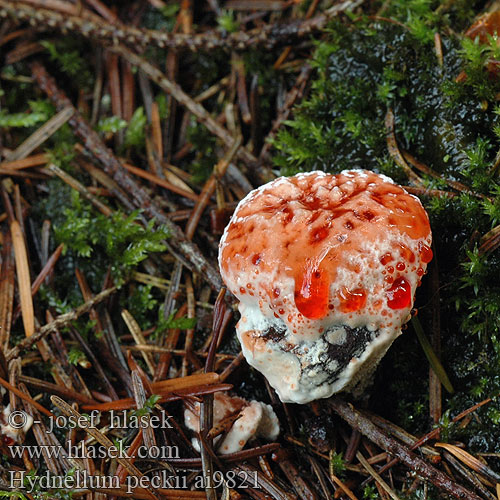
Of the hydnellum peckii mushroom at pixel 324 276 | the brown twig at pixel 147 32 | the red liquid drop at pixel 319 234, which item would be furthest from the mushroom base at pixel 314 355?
the brown twig at pixel 147 32

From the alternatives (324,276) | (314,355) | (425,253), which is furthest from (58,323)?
(425,253)

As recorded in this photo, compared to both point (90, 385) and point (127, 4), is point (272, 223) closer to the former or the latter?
point (90, 385)

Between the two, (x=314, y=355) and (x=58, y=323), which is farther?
(x=58, y=323)

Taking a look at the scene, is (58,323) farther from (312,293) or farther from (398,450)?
(398,450)

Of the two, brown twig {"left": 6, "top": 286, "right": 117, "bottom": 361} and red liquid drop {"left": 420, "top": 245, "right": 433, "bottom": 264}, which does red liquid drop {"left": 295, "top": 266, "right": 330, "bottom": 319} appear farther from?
brown twig {"left": 6, "top": 286, "right": 117, "bottom": 361}

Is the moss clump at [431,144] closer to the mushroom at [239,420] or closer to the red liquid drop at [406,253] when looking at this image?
the red liquid drop at [406,253]

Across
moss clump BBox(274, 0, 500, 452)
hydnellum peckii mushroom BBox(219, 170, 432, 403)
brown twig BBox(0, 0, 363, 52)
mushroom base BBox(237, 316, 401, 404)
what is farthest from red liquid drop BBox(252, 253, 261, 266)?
brown twig BBox(0, 0, 363, 52)

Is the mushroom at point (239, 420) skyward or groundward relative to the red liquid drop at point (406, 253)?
groundward
